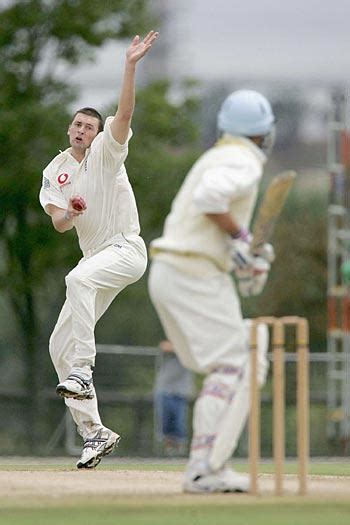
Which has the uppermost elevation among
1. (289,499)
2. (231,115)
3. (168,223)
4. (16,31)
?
(16,31)

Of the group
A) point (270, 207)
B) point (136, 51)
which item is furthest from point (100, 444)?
point (270, 207)

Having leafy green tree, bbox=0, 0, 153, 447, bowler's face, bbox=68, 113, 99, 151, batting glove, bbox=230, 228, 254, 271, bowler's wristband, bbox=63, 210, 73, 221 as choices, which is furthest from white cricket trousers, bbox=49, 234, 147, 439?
leafy green tree, bbox=0, 0, 153, 447

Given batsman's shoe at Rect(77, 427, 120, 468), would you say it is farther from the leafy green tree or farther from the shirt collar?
the leafy green tree

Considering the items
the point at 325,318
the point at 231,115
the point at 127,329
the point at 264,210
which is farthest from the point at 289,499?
the point at 325,318

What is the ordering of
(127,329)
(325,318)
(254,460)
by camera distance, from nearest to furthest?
1. (254,460)
2. (127,329)
3. (325,318)

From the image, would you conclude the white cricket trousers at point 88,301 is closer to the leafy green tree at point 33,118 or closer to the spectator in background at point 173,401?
the spectator in background at point 173,401

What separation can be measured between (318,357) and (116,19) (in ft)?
17.4

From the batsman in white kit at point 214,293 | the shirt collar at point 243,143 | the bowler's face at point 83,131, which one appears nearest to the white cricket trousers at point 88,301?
the bowler's face at point 83,131

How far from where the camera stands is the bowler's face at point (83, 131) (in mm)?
10672

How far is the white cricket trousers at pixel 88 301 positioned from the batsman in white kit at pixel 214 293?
6.62ft

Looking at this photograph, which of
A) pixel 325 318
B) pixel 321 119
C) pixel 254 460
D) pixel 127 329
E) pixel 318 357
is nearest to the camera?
pixel 254 460

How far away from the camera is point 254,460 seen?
8.11m

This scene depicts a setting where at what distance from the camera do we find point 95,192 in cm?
1059

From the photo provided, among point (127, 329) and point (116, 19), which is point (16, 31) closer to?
point (116, 19)
